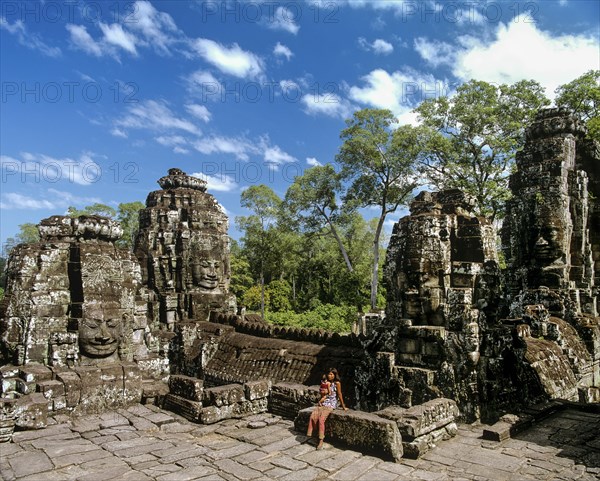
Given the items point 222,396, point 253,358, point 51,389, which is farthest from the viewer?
point 253,358

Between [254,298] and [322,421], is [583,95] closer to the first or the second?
[322,421]

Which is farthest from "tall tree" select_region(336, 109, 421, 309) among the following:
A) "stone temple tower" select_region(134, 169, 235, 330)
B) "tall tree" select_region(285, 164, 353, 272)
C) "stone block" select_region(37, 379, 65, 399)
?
"stone block" select_region(37, 379, 65, 399)

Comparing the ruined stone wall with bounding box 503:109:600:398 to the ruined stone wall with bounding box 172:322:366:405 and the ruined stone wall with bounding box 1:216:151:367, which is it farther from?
the ruined stone wall with bounding box 1:216:151:367

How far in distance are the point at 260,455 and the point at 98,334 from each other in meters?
4.33

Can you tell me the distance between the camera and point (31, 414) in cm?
671

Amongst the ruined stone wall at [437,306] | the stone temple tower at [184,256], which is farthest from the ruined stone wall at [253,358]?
the ruined stone wall at [437,306]

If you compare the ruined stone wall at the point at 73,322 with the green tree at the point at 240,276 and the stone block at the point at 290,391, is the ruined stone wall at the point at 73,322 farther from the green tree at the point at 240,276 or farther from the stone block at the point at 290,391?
the green tree at the point at 240,276

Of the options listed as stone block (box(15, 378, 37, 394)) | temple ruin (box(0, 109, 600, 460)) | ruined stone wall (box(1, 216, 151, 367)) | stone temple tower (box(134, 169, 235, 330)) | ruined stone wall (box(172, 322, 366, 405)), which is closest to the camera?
temple ruin (box(0, 109, 600, 460))

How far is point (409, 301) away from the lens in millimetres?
7625

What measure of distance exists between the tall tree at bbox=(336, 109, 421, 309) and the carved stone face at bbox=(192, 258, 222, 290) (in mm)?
12961

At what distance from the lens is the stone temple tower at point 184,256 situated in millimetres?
15273

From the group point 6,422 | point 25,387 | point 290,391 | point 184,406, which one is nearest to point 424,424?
point 290,391

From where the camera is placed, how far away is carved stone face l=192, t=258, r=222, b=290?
15352 millimetres

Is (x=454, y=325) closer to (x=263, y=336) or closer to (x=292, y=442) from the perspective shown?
(x=292, y=442)
